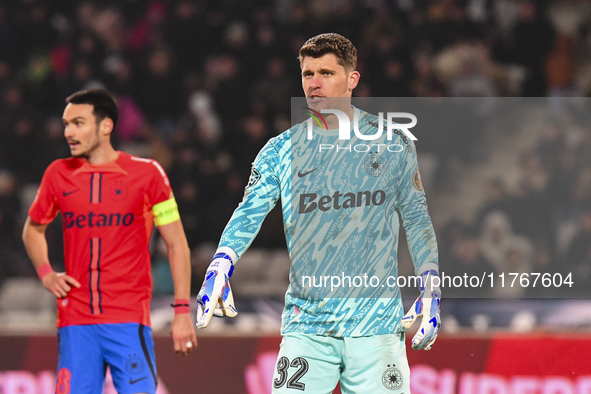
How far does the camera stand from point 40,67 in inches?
344

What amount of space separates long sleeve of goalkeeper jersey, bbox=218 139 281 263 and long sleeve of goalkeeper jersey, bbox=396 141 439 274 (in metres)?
0.52

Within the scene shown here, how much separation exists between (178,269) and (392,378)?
1.43 m

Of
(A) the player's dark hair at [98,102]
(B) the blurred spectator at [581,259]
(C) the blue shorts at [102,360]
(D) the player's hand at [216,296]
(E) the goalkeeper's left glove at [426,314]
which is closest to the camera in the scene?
(D) the player's hand at [216,296]

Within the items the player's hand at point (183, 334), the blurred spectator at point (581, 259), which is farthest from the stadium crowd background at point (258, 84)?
the player's hand at point (183, 334)

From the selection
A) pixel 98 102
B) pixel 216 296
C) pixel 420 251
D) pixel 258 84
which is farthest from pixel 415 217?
pixel 258 84

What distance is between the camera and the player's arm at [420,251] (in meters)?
3.12

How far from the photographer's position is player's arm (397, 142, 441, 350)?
312cm

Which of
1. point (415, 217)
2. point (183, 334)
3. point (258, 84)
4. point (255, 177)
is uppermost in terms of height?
point (258, 84)

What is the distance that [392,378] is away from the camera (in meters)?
3.16

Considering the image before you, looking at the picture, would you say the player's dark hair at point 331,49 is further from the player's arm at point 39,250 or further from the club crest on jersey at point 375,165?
the player's arm at point 39,250

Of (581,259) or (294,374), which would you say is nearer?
(294,374)

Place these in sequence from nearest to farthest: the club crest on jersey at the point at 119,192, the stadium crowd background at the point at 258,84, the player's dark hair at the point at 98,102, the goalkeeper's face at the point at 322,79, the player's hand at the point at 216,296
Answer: the player's hand at the point at 216,296 → the goalkeeper's face at the point at 322,79 → the club crest on jersey at the point at 119,192 → the player's dark hair at the point at 98,102 → the stadium crowd background at the point at 258,84

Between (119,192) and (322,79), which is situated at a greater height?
(322,79)

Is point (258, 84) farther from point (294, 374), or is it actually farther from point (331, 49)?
point (294, 374)
